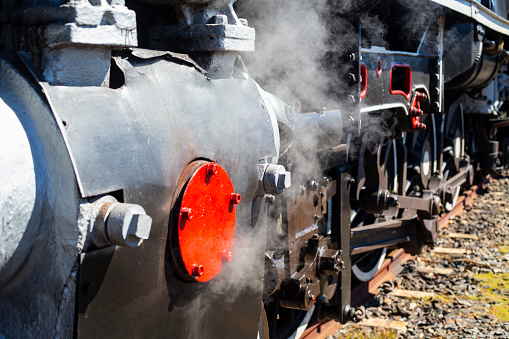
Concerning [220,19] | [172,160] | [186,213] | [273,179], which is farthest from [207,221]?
[220,19]

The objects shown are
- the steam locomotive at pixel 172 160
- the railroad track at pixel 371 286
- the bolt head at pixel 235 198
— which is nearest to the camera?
the steam locomotive at pixel 172 160

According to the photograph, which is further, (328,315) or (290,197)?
(328,315)

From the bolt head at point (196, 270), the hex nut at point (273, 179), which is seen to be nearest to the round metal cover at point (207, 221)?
the bolt head at point (196, 270)

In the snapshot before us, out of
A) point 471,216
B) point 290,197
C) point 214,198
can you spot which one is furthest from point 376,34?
A: point 471,216

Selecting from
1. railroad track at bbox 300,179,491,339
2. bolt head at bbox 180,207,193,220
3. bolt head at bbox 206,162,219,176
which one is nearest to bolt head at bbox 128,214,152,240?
bolt head at bbox 180,207,193,220

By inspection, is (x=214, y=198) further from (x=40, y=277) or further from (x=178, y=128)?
(x=40, y=277)

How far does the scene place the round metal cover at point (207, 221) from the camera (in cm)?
140

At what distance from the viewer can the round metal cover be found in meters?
1.40

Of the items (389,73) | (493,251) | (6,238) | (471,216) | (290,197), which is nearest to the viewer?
(6,238)

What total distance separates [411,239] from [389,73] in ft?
4.89

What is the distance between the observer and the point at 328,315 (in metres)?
2.81

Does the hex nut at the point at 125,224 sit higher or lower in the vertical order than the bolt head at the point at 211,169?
lower

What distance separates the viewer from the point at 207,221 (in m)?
1.47

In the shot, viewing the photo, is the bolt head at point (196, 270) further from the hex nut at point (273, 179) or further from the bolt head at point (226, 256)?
the hex nut at point (273, 179)
